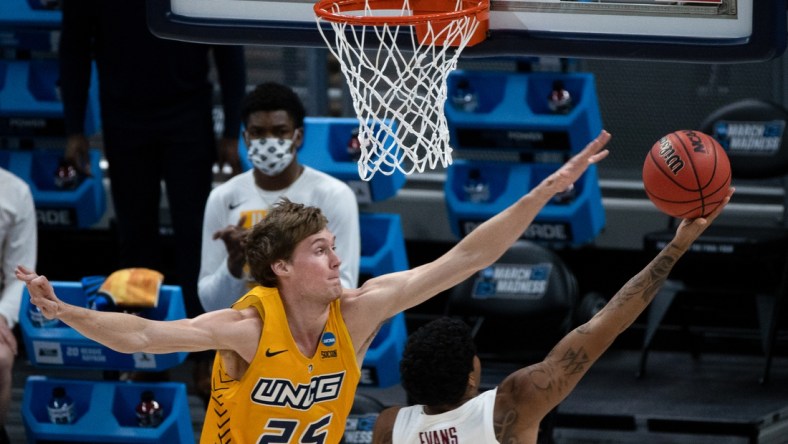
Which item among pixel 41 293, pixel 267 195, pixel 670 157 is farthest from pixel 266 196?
pixel 41 293

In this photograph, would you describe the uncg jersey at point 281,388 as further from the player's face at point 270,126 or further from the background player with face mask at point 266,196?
the player's face at point 270,126

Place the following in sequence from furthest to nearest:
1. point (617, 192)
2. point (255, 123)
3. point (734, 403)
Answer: point (617, 192) < point (734, 403) < point (255, 123)

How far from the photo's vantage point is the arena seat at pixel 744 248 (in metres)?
7.08

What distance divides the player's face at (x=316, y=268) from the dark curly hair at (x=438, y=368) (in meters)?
0.35

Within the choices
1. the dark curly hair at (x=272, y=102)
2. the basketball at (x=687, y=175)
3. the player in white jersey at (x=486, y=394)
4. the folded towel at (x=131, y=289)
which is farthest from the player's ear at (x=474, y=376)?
the dark curly hair at (x=272, y=102)

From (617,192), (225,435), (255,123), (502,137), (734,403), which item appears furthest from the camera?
(617,192)

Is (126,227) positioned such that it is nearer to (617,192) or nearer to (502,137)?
(502,137)

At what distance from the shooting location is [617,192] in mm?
8203

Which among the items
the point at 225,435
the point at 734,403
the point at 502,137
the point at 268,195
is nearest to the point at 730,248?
the point at 734,403

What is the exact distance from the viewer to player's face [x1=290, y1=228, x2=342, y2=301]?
4582 mm

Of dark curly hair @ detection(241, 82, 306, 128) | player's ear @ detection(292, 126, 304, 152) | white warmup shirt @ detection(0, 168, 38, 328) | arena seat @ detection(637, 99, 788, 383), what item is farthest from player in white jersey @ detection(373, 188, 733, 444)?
arena seat @ detection(637, 99, 788, 383)

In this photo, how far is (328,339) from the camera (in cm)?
461

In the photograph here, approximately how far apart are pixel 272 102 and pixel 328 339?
1875mm

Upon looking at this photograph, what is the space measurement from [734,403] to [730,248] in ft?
2.54
